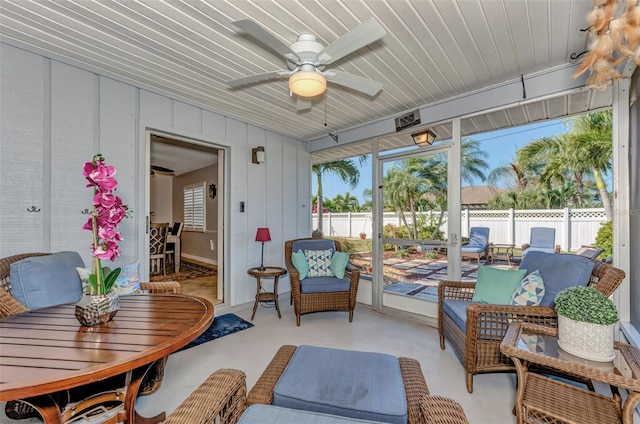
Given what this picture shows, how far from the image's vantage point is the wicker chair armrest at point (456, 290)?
2727 millimetres


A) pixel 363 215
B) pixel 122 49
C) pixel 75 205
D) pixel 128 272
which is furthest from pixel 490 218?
pixel 75 205

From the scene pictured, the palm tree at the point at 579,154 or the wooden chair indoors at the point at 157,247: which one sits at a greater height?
the palm tree at the point at 579,154

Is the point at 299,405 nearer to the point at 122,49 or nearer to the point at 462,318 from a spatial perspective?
the point at 462,318

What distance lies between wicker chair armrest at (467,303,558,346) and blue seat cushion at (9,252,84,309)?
2.98 metres

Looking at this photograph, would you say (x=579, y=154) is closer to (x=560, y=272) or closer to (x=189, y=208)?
(x=560, y=272)

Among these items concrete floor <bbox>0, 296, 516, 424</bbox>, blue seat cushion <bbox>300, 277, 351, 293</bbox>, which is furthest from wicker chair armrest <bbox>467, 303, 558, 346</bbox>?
blue seat cushion <bbox>300, 277, 351, 293</bbox>

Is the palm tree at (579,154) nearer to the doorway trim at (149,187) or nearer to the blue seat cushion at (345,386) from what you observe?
the blue seat cushion at (345,386)

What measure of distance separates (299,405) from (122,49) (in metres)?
3.04

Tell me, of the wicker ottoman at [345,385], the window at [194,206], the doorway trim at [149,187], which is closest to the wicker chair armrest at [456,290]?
the wicker ottoman at [345,385]

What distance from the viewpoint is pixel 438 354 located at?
268 cm

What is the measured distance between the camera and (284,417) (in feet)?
3.48

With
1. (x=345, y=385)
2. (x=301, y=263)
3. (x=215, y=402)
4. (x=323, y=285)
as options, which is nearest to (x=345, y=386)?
(x=345, y=385)

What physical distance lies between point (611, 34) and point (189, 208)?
7.88 m

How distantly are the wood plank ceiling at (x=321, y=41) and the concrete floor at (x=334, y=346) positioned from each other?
2.72m
